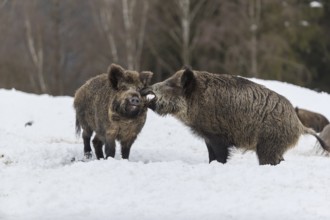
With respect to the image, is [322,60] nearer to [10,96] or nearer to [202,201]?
[10,96]

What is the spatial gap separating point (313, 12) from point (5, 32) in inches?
668

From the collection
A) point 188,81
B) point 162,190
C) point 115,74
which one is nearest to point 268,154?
point 188,81

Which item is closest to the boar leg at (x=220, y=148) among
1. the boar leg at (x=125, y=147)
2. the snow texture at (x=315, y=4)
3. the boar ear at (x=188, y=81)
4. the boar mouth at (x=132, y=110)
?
the boar ear at (x=188, y=81)

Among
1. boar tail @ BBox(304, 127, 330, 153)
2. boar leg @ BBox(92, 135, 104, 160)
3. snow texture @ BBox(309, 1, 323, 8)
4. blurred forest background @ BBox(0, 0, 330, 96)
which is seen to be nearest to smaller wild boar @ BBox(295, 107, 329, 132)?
boar tail @ BBox(304, 127, 330, 153)

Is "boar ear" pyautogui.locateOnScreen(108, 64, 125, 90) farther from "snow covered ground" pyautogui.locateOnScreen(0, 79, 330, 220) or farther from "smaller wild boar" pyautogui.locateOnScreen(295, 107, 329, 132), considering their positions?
"smaller wild boar" pyautogui.locateOnScreen(295, 107, 329, 132)

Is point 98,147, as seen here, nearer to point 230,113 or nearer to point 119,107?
point 119,107

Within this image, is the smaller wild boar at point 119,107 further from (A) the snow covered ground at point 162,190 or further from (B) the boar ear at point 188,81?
(A) the snow covered ground at point 162,190

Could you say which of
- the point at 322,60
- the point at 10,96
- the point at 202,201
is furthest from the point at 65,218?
the point at 322,60

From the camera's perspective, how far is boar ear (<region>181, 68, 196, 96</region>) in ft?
34.6

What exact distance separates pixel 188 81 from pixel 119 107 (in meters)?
1.15

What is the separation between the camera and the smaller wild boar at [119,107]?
10.6m

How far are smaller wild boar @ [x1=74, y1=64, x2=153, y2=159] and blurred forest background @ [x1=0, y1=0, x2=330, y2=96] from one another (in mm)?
22148

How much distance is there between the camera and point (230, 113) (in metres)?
10.5

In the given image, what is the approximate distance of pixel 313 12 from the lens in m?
37.0
